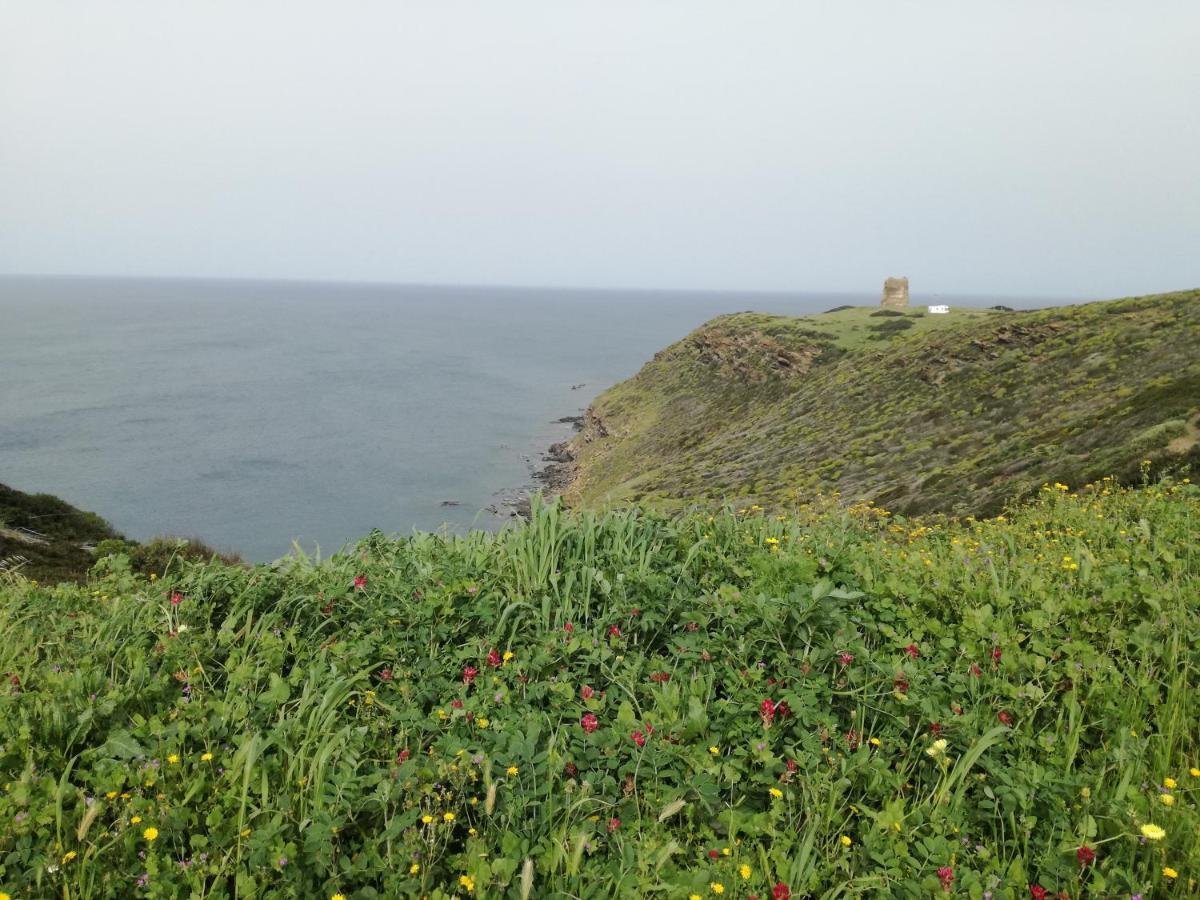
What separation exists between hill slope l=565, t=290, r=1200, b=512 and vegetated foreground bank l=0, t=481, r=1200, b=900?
4101 mm

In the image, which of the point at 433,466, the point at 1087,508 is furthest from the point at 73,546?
the point at 433,466

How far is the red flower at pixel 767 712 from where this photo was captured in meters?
3.98

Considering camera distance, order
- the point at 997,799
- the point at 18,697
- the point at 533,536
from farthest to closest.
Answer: the point at 533,536, the point at 18,697, the point at 997,799

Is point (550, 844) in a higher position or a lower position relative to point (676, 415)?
higher

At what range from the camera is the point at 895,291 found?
8756cm

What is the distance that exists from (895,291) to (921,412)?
5498 centimetres

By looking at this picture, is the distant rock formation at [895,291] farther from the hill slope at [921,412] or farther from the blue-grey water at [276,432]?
the blue-grey water at [276,432]

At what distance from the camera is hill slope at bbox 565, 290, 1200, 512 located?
77.7 feet

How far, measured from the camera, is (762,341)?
68.1 m

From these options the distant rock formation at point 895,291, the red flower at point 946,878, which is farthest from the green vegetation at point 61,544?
the distant rock formation at point 895,291

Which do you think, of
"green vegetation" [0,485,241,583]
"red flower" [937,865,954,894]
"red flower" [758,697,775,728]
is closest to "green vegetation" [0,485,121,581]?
"green vegetation" [0,485,241,583]

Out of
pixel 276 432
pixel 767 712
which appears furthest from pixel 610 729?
pixel 276 432

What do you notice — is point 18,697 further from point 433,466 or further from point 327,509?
point 433,466

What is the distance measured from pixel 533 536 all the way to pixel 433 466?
2537 inches
